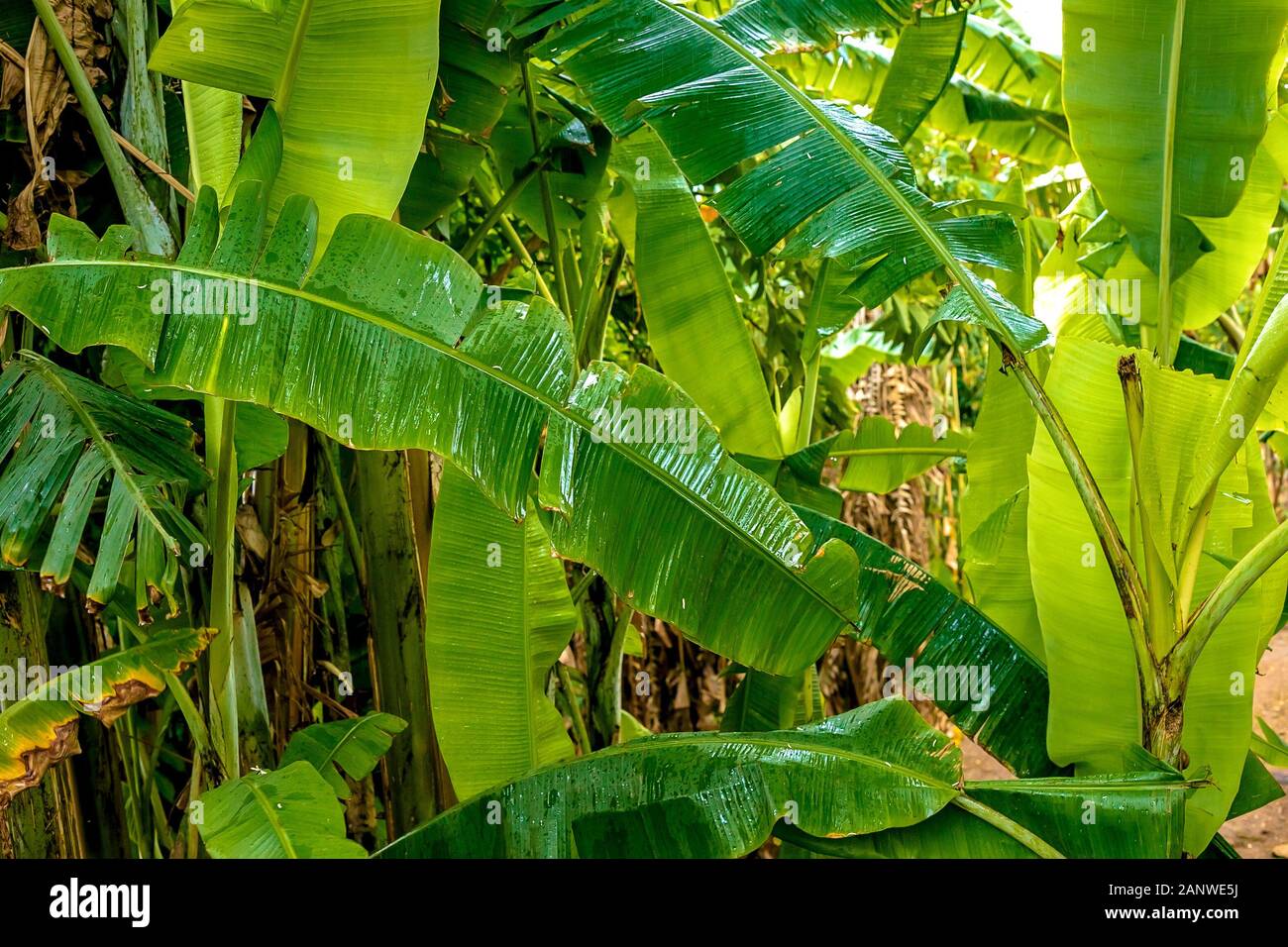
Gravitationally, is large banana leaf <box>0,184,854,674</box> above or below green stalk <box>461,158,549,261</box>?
below

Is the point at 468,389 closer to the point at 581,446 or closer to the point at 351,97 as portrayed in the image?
the point at 581,446

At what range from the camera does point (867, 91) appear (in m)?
3.27

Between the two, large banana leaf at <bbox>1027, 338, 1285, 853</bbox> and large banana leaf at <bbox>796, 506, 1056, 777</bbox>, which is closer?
large banana leaf at <bbox>1027, 338, 1285, 853</bbox>

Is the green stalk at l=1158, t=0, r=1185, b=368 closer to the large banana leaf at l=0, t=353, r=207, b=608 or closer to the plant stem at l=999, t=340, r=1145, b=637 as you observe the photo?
the plant stem at l=999, t=340, r=1145, b=637

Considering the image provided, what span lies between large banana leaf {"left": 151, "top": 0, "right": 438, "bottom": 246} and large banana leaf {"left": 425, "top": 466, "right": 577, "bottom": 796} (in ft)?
1.30

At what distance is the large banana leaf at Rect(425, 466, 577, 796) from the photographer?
4.54ft

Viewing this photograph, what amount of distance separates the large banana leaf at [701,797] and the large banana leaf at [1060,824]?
0.21ft

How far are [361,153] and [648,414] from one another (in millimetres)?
534

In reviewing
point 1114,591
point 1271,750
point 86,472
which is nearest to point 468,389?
point 86,472

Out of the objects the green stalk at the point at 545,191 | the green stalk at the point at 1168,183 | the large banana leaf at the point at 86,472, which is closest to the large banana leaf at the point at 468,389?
the large banana leaf at the point at 86,472

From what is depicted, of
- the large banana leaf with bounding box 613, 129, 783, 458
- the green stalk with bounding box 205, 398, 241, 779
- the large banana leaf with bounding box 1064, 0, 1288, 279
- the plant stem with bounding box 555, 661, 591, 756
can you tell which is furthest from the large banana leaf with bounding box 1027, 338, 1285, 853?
the green stalk with bounding box 205, 398, 241, 779

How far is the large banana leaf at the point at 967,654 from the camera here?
1.50m

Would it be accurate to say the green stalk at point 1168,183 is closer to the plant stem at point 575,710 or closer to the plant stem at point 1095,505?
the plant stem at point 1095,505
